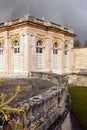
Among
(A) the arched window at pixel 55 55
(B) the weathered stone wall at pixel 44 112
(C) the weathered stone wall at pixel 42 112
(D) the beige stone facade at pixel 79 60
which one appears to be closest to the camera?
(C) the weathered stone wall at pixel 42 112

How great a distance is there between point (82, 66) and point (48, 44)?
6378 millimetres

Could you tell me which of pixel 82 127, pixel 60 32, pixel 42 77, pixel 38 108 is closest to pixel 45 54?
pixel 60 32

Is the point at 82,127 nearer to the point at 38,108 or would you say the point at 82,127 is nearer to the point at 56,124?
the point at 56,124

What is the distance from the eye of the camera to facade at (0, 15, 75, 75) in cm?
2372

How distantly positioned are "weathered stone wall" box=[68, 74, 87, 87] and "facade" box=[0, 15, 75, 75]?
1597 mm

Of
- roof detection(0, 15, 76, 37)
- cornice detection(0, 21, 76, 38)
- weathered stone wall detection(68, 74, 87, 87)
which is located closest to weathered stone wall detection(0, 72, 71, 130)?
cornice detection(0, 21, 76, 38)

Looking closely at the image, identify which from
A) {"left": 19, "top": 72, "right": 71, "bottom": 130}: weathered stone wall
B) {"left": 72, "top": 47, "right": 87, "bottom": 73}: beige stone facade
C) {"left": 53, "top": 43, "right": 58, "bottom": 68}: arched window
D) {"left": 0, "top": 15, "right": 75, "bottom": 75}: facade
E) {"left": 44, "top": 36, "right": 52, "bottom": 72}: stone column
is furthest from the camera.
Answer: {"left": 72, "top": 47, "right": 87, "bottom": 73}: beige stone facade

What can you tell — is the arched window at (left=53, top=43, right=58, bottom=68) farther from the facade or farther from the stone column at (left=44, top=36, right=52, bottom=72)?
the stone column at (left=44, top=36, right=52, bottom=72)

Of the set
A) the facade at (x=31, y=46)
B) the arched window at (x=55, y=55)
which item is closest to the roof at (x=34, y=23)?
the facade at (x=31, y=46)

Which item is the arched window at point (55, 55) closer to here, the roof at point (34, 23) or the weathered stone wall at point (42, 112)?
the roof at point (34, 23)

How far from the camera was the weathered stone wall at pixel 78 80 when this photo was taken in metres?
26.2

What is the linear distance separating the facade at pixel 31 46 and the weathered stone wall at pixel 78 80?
160 cm

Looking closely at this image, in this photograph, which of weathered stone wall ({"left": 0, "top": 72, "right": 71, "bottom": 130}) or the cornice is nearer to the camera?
weathered stone wall ({"left": 0, "top": 72, "right": 71, "bottom": 130})

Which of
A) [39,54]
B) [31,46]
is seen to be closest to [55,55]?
[39,54]
